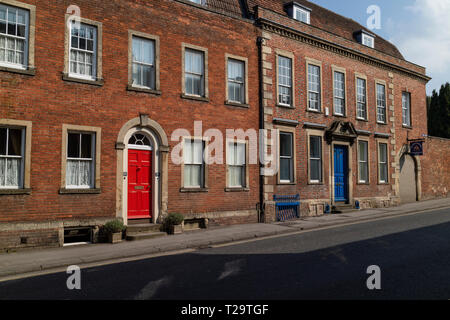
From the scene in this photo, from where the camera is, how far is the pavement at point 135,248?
26.9ft

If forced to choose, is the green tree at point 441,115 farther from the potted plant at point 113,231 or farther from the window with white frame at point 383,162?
the potted plant at point 113,231

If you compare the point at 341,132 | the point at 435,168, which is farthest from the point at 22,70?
the point at 435,168

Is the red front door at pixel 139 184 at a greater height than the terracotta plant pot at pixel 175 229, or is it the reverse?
the red front door at pixel 139 184

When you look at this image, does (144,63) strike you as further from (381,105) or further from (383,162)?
(383,162)

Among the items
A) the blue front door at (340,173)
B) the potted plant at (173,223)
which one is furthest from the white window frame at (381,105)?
the potted plant at (173,223)

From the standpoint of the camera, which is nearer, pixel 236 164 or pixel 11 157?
pixel 11 157

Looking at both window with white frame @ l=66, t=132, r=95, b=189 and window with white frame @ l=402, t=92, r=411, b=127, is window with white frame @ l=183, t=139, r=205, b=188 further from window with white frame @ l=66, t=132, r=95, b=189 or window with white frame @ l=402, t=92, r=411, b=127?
window with white frame @ l=402, t=92, r=411, b=127

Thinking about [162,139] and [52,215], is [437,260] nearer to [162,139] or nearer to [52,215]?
[162,139]

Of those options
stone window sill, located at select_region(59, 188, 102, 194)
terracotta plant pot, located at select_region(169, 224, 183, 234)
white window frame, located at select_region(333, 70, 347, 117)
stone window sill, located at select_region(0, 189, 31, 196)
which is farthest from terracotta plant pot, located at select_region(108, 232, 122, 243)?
white window frame, located at select_region(333, 70, 347, 117)

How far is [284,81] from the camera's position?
54.6 ft

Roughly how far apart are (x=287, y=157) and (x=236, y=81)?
13.5ft

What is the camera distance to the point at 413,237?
10.1 meters

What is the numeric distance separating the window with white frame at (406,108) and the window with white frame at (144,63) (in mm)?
17276
